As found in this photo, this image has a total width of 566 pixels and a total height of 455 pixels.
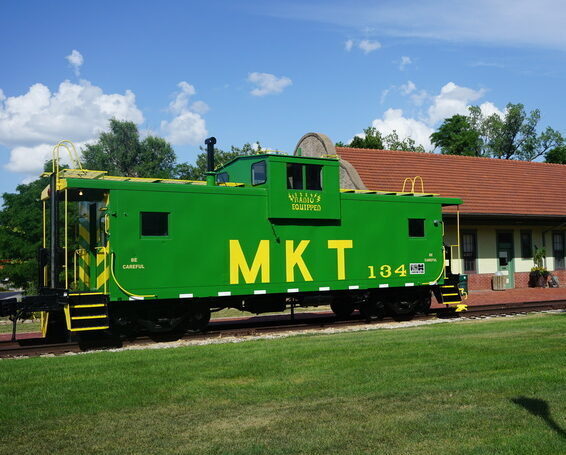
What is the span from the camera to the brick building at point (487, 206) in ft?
86.7

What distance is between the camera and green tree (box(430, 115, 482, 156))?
186ft

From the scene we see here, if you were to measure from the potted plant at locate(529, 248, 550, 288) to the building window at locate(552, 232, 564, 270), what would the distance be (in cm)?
147

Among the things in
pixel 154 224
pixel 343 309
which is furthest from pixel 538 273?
pixel 154 224

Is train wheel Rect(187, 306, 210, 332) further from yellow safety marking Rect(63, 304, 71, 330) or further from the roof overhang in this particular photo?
the roof overhang

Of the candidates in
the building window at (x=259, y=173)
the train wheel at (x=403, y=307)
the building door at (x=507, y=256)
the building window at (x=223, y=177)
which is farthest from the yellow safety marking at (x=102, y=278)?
the building door at (x=507, y=256)

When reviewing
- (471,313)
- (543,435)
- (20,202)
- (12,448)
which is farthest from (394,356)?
(20,202)

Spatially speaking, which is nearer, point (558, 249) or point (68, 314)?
point (68, 314)

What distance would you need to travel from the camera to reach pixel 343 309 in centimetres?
1738

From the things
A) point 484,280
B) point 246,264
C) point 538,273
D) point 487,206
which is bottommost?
point 484,280

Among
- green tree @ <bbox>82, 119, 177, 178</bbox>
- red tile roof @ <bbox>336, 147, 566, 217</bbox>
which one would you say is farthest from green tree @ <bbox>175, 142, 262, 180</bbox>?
red tile roof @ <bbox>336, 147, 566, 217</bbox>

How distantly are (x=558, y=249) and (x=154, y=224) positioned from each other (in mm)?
22839

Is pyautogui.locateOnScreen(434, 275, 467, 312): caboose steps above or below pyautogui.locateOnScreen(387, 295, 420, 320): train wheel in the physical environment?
above

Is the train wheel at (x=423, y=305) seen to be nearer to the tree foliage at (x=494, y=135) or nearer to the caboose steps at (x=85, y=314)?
the caboose steps at (x=85, y=314)

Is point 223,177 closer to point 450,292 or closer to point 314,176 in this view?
point 314,176
